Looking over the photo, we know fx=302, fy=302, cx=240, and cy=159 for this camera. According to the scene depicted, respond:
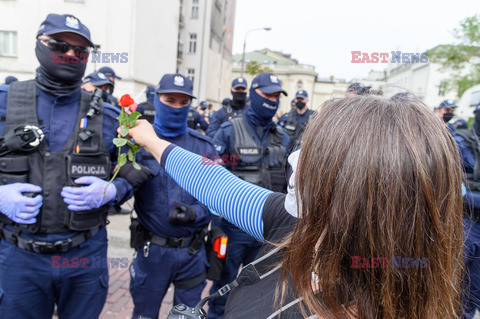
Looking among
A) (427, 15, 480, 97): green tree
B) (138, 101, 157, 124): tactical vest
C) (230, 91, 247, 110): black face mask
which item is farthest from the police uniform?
(427, 15, 480, 97): green tree

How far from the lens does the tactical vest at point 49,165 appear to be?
6.27 ft

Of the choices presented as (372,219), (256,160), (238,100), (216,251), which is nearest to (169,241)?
(216,251)

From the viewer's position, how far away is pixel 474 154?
303 cm

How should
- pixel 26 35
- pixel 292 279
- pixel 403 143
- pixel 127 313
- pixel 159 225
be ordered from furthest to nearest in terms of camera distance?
pixel 26 35 < pixel 127 313 < pixel 159 225 < pixel 292 279 < pixel 403 143

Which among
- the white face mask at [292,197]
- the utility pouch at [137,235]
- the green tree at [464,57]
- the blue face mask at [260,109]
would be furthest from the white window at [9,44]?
the green tree at [464,57]

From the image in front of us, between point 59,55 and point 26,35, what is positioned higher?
point 26,35

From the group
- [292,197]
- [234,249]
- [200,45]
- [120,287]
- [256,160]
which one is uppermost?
[200,45]

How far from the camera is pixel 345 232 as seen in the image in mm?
781

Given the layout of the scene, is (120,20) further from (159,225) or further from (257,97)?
(159,225)

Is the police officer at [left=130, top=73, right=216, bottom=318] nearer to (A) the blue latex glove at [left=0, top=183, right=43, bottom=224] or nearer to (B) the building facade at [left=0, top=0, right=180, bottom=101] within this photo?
(A) the blue latex glove at [left=0, top=183, right=43, bottom=224]

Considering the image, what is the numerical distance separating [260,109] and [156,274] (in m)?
2.13

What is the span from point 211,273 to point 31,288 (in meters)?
1.32

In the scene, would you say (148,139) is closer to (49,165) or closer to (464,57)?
(49,165)


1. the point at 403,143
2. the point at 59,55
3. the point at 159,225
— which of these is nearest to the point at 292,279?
the point at 403,143
